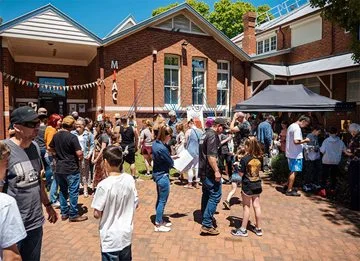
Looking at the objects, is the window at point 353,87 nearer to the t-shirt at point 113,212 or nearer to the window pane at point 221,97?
the window pane at point 221,97

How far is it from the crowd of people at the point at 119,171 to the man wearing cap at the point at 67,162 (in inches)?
0.7

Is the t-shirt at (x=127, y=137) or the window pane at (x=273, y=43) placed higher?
the window pane at (x=273, y=43)

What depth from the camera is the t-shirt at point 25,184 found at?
274 centimetres

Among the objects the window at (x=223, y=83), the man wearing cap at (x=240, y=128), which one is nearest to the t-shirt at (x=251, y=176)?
the man wearing cap at (x=240, y=128)

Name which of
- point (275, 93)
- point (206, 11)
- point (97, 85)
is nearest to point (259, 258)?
point (275, 93)

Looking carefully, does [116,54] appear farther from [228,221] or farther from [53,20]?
[228,221]

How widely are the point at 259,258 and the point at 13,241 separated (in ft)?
11.5

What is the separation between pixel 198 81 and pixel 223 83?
5.69 ft

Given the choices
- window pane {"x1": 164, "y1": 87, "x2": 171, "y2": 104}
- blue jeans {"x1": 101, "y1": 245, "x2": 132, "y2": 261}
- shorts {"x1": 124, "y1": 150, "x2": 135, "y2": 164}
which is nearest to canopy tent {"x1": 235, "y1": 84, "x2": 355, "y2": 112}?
shorts {"x1": 124, "y1": 150, "x2": 135, "y2": 164}

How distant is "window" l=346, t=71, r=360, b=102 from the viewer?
16156 mm

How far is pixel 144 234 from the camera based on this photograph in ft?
17.0

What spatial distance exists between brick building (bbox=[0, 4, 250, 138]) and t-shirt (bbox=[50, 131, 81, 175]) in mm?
8866

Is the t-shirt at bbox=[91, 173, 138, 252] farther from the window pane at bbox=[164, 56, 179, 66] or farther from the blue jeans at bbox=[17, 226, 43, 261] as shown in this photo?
the window pane at bbox=[164, 56, 179, 66]

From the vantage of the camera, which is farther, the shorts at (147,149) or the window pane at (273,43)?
the window pane at (273,43)
